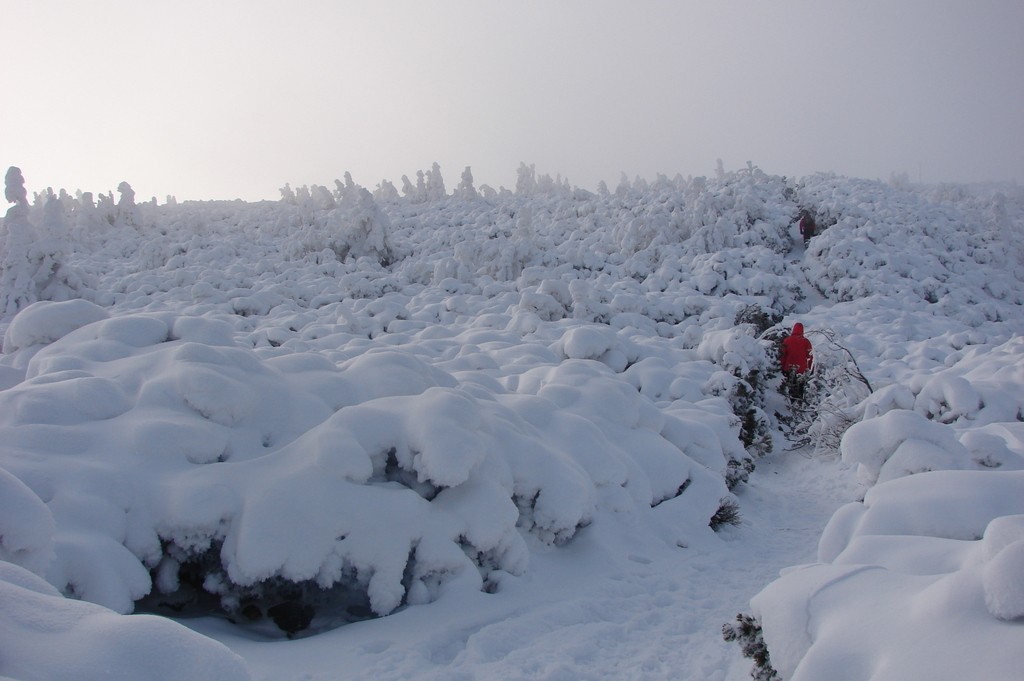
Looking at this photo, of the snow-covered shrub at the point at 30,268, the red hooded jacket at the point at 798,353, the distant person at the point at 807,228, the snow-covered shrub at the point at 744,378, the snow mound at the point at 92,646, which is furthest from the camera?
the distant person at the point at 807,228

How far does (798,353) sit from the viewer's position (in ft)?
Result: 37.2

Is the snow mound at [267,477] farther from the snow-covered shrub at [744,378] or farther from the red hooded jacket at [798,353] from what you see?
the red hooded jacket at [798,353]

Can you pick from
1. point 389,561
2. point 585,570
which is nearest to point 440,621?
point 389,561

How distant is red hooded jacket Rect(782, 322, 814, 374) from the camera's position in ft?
37.2

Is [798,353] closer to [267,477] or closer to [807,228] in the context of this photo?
[267,477]

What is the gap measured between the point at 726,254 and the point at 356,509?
18.8 m

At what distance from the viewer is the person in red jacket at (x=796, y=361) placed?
37.2ft

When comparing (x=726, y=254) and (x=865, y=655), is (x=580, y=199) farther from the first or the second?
(x=865, y=655)

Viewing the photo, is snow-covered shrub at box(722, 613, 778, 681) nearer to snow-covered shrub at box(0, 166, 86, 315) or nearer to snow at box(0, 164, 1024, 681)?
snow at box(0, 164, 1024, 681)

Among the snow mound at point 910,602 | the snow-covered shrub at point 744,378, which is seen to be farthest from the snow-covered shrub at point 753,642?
the snow-covered shrub at point 744,378

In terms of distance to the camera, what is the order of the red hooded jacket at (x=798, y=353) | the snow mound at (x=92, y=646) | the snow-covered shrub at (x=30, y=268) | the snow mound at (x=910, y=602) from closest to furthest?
the snow mound at (x=92, y=646) → the snow mound at (x=910, y=602) → the red hooded jacket at (x=798, y=353) → the snow-covered shrub at (x=30, y=268)

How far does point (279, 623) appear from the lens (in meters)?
4.05

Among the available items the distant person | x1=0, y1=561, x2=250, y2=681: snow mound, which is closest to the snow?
x1=0, y1=561, x2=250, y2=681: snow mound

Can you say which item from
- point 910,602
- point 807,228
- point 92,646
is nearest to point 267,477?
point 92,646
